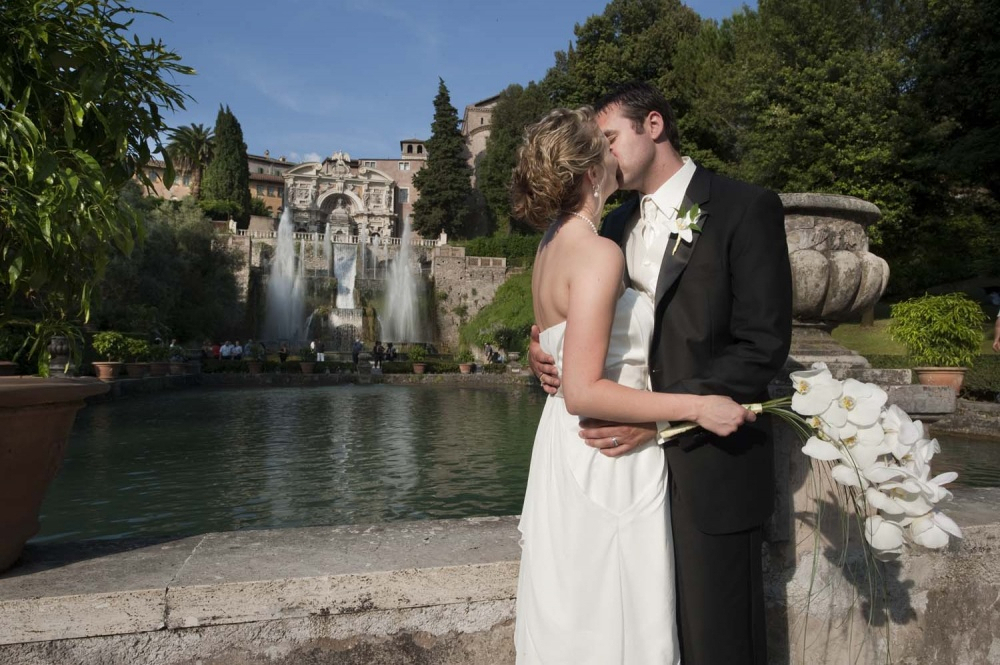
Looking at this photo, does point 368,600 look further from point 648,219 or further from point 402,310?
point 402,310

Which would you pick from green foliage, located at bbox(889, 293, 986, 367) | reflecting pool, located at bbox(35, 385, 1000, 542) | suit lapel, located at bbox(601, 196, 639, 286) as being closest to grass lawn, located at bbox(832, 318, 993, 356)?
green foliage, located at bbox(889, 293, 986, 367)

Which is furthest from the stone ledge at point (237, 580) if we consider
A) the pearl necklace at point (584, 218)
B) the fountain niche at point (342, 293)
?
the fountain niche at point (342, 293)

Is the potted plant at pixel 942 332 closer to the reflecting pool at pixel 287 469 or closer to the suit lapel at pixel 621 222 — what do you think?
the reflecting pool at pixel 287 469

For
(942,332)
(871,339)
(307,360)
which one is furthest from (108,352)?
(871,339)

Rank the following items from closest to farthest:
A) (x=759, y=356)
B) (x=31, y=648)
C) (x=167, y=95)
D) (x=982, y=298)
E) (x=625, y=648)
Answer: (x=625, y=648)
(x=759, y=356)
(x=31, y=648)
(x=167, y=95)
(x=982, y=298)

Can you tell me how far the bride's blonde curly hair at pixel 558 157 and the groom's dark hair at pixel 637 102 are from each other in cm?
21

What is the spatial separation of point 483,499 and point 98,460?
4682mm

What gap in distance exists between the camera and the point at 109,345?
17.7 m

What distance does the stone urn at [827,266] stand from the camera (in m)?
3.75

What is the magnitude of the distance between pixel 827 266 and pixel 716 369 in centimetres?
248

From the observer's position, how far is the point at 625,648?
1.57m

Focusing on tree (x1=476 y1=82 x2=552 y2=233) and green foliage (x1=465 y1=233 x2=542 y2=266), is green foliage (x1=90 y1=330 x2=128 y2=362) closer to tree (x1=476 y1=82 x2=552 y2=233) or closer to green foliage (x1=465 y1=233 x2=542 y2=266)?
green foliage (x1=465 y1=233 x2=542 y2=266)

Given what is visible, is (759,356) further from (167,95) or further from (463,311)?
(463,311)

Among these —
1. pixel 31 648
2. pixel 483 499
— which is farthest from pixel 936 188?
pixel 31 648
